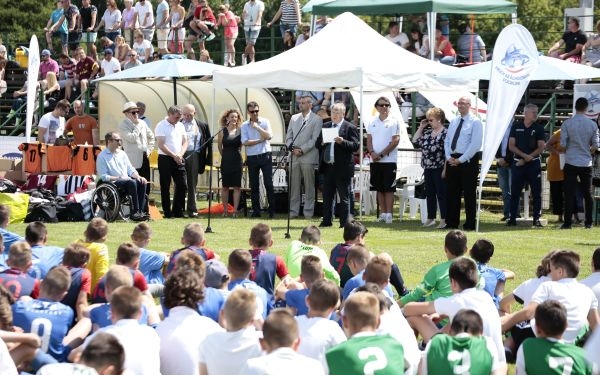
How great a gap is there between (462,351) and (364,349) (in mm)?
677

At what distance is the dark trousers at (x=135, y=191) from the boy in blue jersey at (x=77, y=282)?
947cm

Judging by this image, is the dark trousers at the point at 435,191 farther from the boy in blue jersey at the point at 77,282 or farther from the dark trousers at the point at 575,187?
the boy in blue jersey at the point at 77,282

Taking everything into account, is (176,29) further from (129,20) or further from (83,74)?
(83,74)

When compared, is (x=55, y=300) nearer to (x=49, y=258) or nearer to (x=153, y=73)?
(x=49, y=258)

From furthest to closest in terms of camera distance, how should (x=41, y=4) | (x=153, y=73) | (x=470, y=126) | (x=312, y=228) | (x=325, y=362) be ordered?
1. (x=41, y=4)
2. (x=153, y=73)
3. (x=470, y=126)
4. (x=312, y=228)
5. (x=325, y=362)

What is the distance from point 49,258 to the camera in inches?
416

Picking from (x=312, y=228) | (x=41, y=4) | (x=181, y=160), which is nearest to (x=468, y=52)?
(x=181, y=160)

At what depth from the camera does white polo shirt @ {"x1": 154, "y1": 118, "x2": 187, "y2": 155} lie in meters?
20.0

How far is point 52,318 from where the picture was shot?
8.27m

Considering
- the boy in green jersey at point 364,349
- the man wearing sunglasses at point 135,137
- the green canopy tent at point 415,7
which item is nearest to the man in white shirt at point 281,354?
the boy in green jersey at point 364,349

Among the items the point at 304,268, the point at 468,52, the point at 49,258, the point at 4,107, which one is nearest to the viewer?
the point at 304,268

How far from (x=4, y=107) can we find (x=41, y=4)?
2888cm

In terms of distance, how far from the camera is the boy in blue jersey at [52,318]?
820 cm

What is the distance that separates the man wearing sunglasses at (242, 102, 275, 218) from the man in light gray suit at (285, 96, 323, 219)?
37 centimetres
